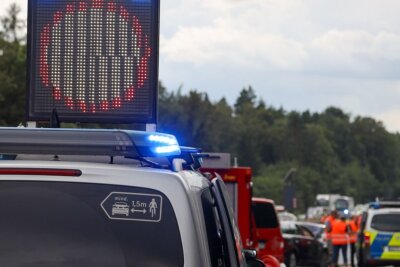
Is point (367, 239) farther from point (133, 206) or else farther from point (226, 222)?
point (133, 206)

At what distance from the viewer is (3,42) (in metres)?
37.6

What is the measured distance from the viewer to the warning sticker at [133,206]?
446cm

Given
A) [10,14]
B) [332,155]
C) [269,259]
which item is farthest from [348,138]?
[269,259]

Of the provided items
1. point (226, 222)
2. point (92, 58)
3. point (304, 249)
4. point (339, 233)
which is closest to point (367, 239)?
point (339, 233)

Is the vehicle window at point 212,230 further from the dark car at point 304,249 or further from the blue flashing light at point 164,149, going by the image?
the dark car at point 304,249

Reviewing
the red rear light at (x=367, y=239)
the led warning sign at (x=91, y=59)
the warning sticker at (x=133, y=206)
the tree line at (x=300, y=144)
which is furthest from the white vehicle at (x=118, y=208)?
the tree line at (x=300, y=144)

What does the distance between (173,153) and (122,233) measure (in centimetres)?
53

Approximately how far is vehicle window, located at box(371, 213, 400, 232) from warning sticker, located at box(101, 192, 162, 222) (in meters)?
24.7

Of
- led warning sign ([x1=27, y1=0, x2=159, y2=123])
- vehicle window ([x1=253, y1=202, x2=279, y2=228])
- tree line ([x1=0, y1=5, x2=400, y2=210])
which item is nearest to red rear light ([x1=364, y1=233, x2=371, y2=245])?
vehicle window ([x1=253, y1=202, x2=279, y2=228])

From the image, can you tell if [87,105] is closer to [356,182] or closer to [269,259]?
[269,259]

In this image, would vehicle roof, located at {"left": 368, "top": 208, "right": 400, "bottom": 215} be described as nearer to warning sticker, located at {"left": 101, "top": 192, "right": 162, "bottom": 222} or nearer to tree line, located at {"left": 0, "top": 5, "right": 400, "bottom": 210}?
warning sticker, located at {"left": 101, "top": 192, "right": 162, "bottom": 222}

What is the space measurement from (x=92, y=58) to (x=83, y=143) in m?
2.93

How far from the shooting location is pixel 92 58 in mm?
7562

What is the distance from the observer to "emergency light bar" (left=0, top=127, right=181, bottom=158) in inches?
184
